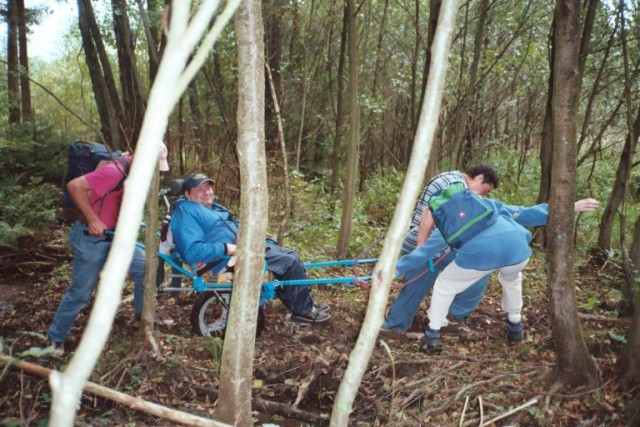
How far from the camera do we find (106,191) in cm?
384

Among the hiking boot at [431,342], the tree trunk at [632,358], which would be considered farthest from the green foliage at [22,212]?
the tree trunk at [632,358]

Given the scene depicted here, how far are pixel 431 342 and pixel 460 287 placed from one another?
0.56 m

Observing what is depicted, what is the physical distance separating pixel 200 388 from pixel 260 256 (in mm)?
1810

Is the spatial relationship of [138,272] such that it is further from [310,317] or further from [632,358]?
[632,358]

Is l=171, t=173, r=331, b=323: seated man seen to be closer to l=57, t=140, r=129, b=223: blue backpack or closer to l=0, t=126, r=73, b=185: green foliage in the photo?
l=57, t=140, r=129, b=223: blue backpack

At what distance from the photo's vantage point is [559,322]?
2.93 metres

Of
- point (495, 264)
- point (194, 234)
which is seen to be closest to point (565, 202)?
point (495, 264)

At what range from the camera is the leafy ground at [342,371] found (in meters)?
2.97

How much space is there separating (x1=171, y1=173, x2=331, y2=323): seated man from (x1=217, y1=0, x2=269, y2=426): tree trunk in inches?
80.2

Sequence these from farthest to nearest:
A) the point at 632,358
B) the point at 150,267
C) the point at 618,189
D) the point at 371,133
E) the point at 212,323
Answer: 1. the point at 371,133
2. the point at 618,189
3. the point at 212,323
4. the point at 150,267
5. the point at 632,358

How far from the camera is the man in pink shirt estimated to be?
12.5 feet

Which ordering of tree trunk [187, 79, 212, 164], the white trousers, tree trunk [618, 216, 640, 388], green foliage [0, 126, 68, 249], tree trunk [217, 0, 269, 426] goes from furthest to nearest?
tree trunk [187, 79, 212, 164]
green foliage [0, 126, 68, 249]
the white trousers
tree trunk [618, 216, 640, 388]
tree trunk [217, 0, 269, 426]

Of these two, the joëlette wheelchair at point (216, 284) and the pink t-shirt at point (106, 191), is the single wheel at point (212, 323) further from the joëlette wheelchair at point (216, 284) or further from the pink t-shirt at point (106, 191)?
the pink t-shirt at point (106, 191)

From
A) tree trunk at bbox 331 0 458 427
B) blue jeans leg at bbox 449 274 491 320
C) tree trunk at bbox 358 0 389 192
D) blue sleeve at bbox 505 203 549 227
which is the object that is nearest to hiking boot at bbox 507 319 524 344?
blue jeans leg at bbox 449 274 491 320
